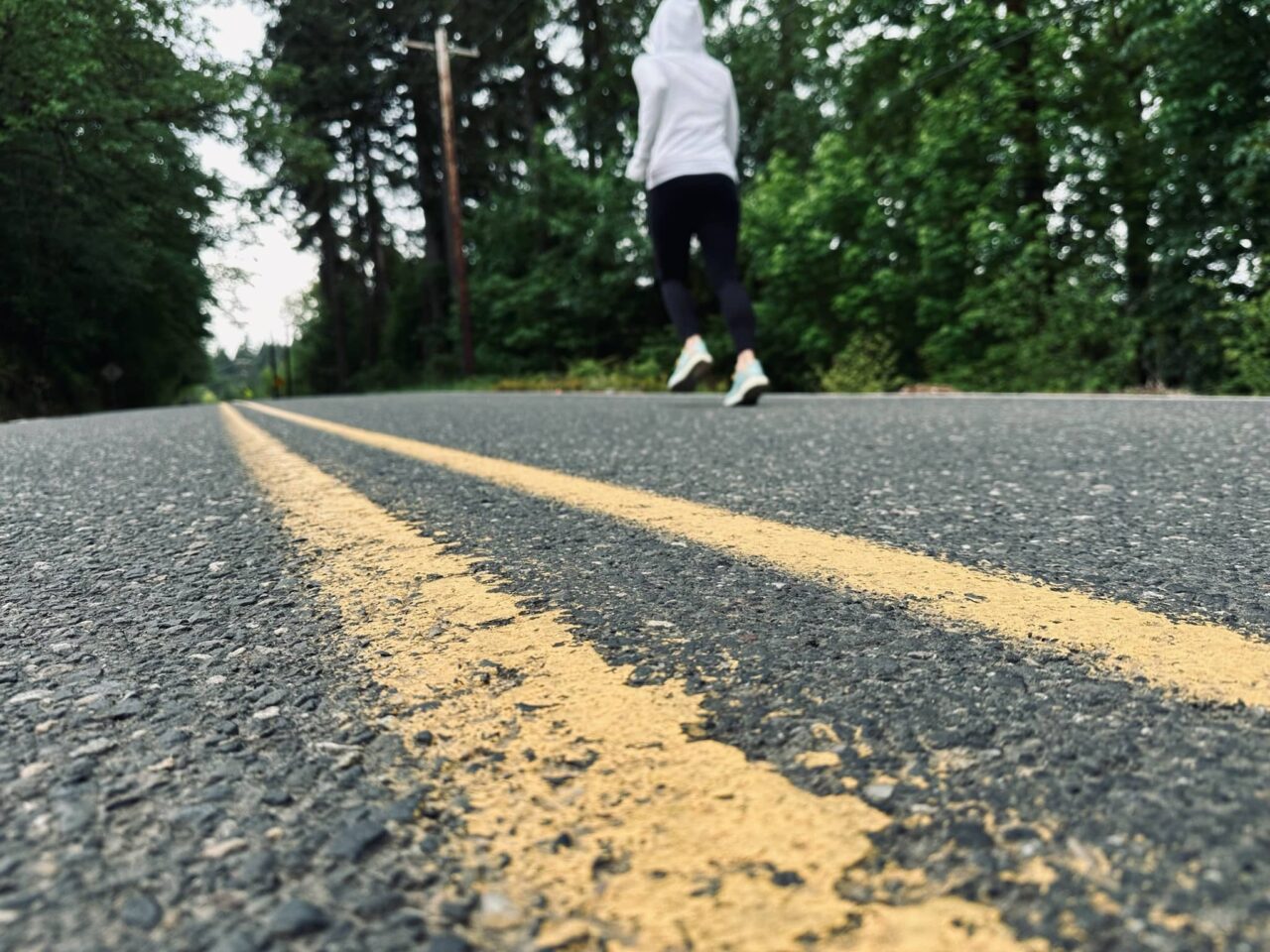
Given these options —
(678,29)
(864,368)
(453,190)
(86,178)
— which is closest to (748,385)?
(678,29)

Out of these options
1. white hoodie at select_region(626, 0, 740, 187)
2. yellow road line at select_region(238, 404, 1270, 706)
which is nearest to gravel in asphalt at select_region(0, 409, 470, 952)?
yellow road line at select_region(238, 404, 1270, 706)

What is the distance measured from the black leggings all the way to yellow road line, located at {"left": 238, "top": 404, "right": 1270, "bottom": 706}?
3.88 metres

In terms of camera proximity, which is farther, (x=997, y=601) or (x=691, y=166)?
(x=691, y=166)

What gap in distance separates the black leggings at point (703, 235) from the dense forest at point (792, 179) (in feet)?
15.9

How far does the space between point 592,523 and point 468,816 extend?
54.6 inches

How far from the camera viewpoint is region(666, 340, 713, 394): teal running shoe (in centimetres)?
627

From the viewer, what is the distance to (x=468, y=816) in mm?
816

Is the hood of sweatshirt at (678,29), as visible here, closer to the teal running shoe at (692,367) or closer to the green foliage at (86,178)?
the teal running shoe at (692,367)

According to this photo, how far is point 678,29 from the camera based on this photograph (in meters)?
6.00

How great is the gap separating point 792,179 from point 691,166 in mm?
10310

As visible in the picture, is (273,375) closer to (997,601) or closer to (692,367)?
(692,367)

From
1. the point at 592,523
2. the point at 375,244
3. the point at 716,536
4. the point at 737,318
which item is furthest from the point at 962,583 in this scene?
the point at 375,244

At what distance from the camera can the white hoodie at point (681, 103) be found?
5.89 m

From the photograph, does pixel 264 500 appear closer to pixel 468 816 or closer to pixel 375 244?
pixel 468 816
